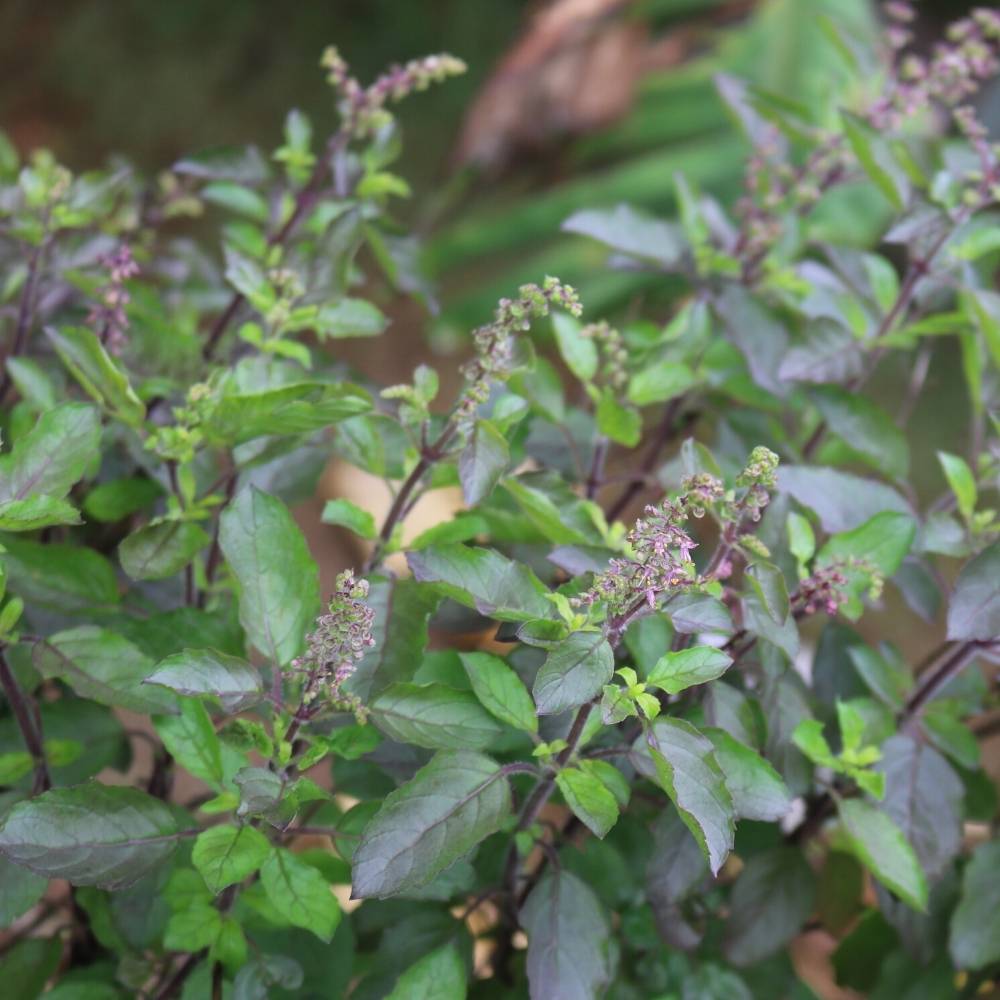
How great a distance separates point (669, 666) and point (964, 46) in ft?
1.98

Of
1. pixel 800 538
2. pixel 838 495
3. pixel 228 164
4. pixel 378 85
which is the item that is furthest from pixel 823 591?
pixel 228 164

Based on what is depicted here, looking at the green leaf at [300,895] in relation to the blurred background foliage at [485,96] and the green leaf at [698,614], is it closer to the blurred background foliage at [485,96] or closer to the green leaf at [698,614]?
the green leaf at [698,614]

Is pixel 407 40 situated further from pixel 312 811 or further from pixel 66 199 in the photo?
pixel 312 811

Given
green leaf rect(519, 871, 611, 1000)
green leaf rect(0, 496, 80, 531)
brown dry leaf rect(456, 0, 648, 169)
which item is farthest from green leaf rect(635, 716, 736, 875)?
brown dry leaf rect(456, 0, 648, 169)

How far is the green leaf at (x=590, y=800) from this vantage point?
61cm

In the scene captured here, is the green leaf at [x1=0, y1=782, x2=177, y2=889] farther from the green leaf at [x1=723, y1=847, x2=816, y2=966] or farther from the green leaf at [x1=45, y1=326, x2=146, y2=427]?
the green leaf at [x1=723, y1=847, x2=816, y2=966]

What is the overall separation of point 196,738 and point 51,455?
0.60 ft

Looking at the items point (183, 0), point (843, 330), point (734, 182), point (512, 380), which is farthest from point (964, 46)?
point (183, 0)

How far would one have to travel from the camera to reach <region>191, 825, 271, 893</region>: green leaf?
0.59 meters

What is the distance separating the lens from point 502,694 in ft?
2.09

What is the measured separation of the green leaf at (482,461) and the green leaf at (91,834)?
0.26 m

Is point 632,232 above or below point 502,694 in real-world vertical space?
above

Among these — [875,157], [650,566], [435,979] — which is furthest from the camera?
[875,157]

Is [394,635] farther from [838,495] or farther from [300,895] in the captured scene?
[838,495]
